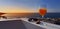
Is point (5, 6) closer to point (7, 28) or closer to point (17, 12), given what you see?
point (17, 12)

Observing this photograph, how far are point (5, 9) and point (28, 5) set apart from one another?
60 cm

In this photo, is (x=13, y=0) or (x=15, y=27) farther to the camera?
(x=13, y=0)

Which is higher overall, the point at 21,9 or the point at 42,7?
the point at 42,7

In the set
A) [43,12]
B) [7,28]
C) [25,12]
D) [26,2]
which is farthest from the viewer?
[26,2]

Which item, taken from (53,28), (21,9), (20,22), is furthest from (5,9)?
(53,28)

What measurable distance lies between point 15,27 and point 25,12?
896 mm

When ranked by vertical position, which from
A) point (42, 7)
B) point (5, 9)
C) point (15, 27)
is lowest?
point (15, 27)

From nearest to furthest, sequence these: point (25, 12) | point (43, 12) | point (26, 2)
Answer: point (43, 12), point (25, 12), point (26, 2)

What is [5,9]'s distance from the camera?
11.1 ft

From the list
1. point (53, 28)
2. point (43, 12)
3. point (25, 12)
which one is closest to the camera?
point (53, 28)

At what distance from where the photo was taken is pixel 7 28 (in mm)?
2426

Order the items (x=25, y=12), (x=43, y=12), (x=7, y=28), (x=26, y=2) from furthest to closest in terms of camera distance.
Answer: (x=26, y=2) → (x=25, y=12) → (x=7, y=28) → (x=43, y=12)

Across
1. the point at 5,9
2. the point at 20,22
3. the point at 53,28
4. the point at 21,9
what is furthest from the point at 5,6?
the point at 53,28

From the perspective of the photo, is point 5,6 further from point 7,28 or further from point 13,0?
point 7,28
